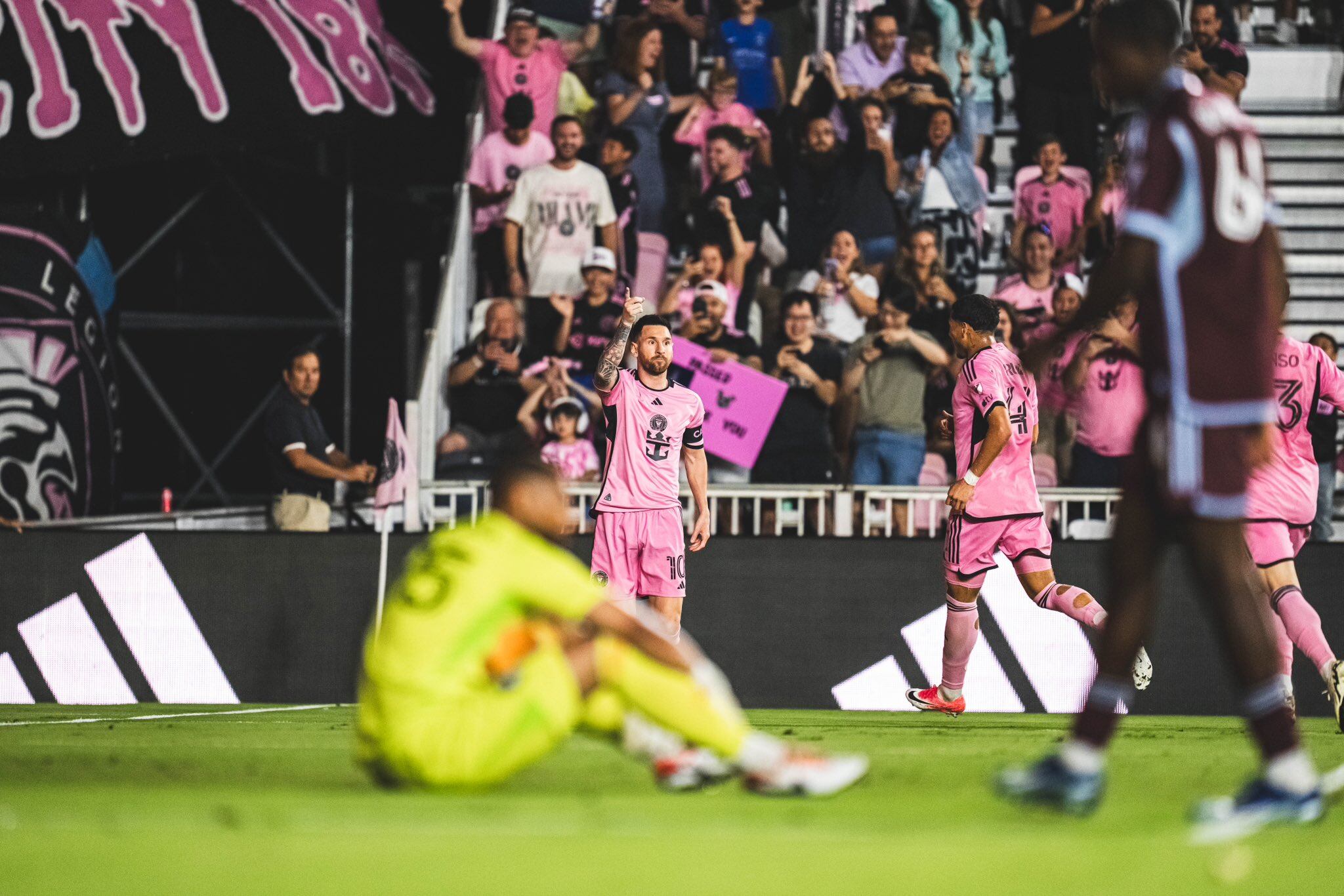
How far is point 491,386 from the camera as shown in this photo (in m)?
13.6

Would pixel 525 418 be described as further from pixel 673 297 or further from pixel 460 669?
pixel 460 669

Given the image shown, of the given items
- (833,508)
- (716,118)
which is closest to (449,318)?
(716,118)

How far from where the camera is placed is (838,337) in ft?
45.3

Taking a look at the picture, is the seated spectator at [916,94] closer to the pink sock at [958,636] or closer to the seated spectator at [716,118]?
the seated spectator at [716,118]

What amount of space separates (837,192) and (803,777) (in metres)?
9.74

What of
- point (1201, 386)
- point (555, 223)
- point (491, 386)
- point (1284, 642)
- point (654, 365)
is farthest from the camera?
point (555, 223)

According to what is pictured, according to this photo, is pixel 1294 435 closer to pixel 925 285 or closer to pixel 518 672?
pixel 925 285

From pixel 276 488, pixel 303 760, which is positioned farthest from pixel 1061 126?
pixel 303 760

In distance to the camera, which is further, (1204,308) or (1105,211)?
(1105,211)

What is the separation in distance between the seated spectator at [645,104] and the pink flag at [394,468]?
3.97 m

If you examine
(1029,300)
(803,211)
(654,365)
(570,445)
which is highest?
(803,211)

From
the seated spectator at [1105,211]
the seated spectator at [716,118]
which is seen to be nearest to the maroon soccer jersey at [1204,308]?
the seated spectator at [1105,211]

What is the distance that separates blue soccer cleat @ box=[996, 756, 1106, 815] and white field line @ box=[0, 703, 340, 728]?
5912 mm

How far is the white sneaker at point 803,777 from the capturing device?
526cm
